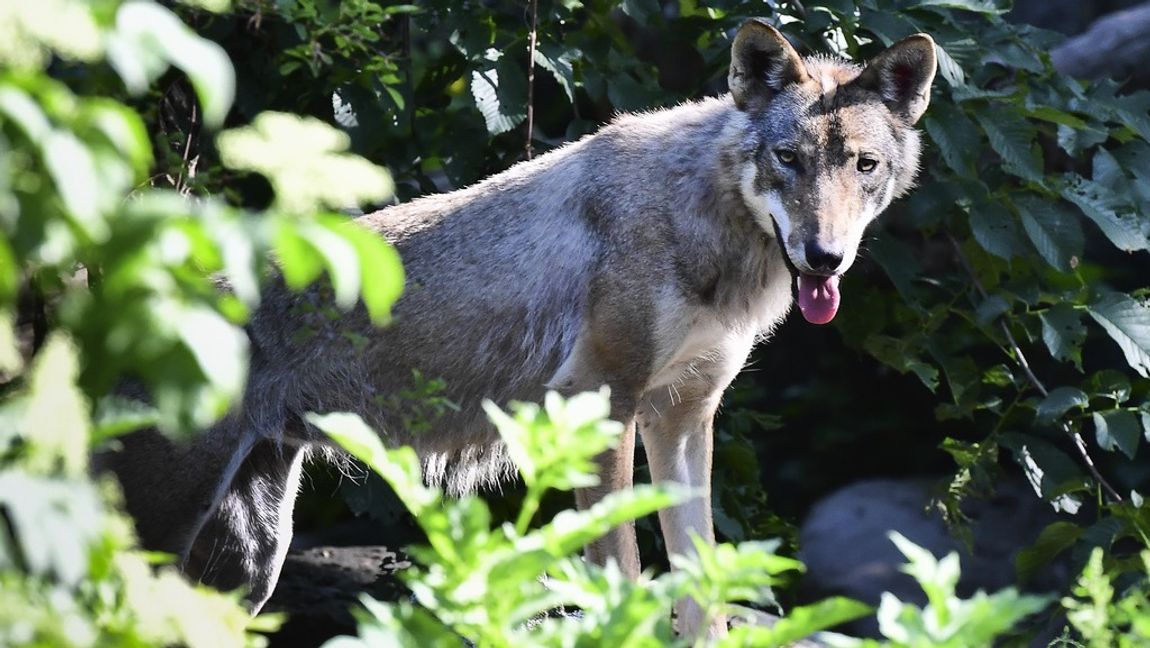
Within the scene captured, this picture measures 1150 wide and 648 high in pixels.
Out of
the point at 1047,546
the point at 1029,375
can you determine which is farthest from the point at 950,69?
the point at 1047,546

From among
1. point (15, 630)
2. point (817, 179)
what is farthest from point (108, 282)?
point (817, 179)

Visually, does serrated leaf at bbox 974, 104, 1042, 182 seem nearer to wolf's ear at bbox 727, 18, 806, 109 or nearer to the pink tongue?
wolf's ear at bbox 727, 18, 806, 109

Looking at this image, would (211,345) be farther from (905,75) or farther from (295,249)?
(905,75)

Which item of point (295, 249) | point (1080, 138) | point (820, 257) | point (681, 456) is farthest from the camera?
point (1080, 138)

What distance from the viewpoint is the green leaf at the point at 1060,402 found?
5430 mm

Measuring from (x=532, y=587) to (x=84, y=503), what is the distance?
2.94 ft

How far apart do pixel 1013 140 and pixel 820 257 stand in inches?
69.3

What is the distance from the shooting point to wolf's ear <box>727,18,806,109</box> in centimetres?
468

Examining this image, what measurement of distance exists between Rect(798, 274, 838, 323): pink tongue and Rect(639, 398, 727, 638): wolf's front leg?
2.21 ft

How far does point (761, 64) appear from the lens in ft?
15.6

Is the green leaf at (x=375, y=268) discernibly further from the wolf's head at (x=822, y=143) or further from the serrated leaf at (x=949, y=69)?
the serrated leaf at (x=949, y=69)

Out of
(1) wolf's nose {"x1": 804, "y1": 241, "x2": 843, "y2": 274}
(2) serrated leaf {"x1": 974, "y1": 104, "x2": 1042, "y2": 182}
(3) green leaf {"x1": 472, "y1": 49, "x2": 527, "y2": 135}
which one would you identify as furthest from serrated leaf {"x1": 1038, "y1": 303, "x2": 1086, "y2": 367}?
(3) green leaf {"x1": 472, "y1": 49, "x2": 527, "y2": 135}

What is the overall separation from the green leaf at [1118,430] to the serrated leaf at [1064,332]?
0.81 feet

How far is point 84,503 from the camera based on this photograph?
5.58 ft
